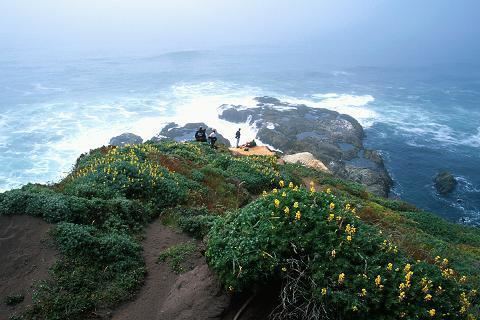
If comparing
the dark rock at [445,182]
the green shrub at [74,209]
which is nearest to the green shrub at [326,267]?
the green shrub at [74,209]

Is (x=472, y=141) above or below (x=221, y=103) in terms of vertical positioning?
below

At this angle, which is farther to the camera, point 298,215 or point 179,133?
point 179,133

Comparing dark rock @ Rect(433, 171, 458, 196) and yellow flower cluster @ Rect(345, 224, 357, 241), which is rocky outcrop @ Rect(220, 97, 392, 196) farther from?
yellow flower cluster @ Rect(345, 224, 357, 241)

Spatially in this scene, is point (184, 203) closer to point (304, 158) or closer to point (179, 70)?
point (304, 158)

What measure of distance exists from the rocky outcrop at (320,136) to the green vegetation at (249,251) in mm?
31232

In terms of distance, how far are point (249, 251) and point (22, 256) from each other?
21.3 ft

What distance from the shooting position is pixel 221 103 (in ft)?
→ 259

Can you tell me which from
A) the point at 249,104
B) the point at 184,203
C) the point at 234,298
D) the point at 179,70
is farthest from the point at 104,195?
the point at 179,70

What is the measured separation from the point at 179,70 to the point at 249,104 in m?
45.5

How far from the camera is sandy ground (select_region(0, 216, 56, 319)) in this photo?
371 inches

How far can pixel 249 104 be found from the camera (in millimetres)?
76688

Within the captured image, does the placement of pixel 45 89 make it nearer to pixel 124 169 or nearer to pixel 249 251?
pixel 124 169

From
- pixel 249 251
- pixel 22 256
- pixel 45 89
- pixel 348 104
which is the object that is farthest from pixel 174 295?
pixel 45 89

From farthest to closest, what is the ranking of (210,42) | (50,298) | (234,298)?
(210,42) < (50,298) < (234,298)
